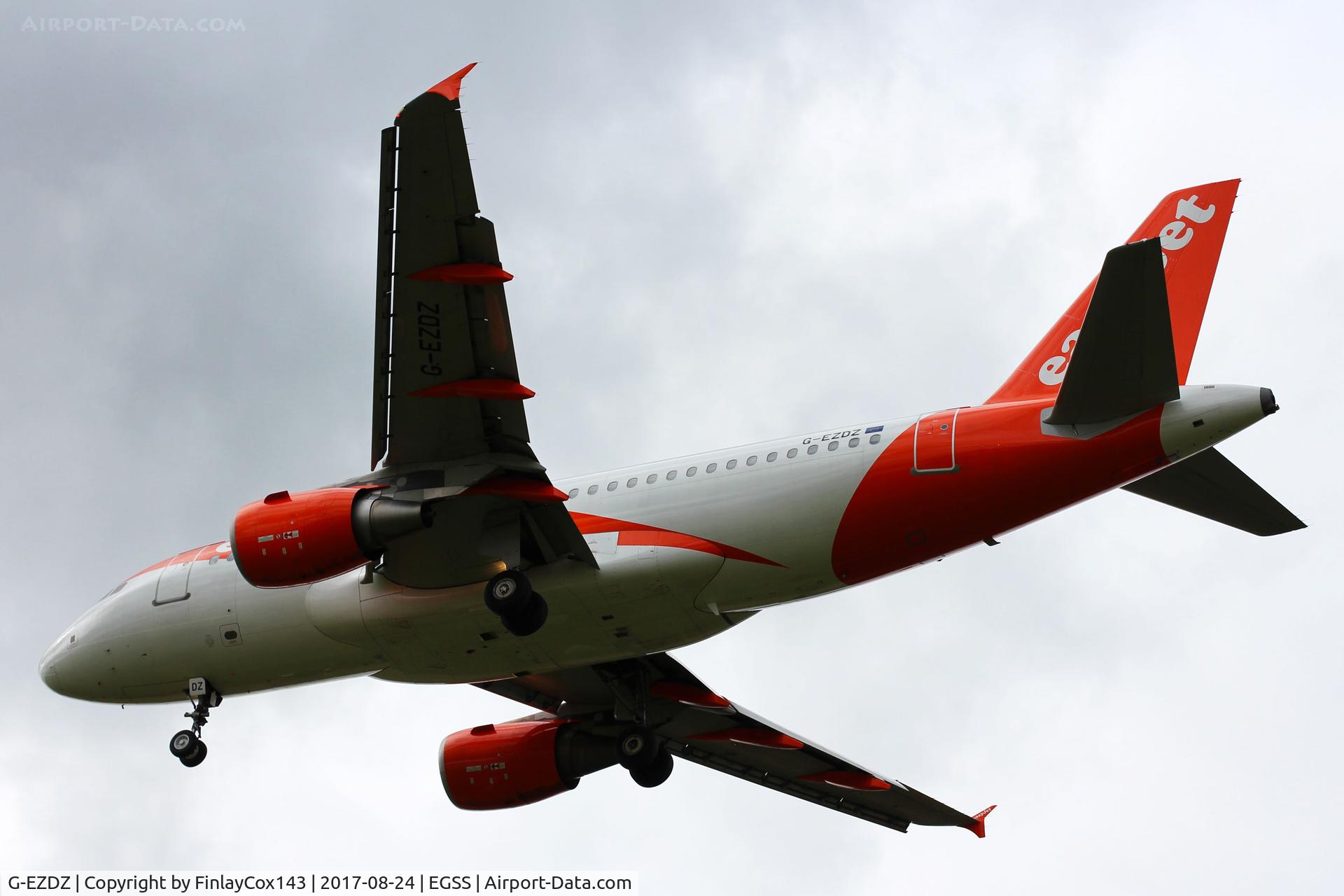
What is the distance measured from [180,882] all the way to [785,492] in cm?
1035

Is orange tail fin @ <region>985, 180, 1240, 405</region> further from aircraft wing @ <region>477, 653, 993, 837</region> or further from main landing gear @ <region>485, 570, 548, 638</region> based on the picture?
aircraft wing @ <region>477, 653, 993, 837</region>

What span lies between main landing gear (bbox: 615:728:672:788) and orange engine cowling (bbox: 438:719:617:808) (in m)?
0.84

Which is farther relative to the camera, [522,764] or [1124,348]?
[522,764]

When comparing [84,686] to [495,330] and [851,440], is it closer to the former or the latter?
[495,330]

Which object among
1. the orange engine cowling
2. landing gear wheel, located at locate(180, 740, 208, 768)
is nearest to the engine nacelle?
landing gear wheel, located at locate(180, 740, 208, 768)

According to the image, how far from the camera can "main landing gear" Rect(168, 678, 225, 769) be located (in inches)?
895

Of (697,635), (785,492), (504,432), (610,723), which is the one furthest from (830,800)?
(504,432)

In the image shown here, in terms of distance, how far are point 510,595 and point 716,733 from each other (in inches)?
318

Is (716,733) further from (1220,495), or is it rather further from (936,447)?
(1220,495)

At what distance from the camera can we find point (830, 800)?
27844mm

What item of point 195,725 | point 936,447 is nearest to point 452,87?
point 936,447

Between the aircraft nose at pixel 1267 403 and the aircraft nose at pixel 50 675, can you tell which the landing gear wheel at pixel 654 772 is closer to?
the aircraft nose at pixel 50 675

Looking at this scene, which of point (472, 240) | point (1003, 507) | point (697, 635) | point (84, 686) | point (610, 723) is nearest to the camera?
point (472, 240)

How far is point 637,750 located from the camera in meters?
24.5
